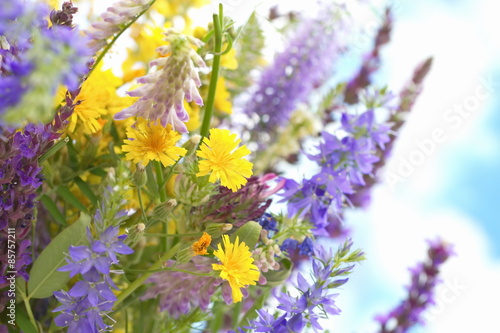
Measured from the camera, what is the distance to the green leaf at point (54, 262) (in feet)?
1.37

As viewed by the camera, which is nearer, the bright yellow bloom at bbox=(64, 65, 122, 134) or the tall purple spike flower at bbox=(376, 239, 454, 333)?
the bright yellow bloom at bbox=(64, 65, 122, 134)

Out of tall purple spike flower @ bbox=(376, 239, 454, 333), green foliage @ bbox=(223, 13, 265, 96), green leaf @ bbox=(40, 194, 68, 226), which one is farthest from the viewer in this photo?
tall purple spike flower @ bbox=(376, 239, 454, 333)

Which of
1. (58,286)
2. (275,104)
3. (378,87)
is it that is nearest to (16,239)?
(58,286)

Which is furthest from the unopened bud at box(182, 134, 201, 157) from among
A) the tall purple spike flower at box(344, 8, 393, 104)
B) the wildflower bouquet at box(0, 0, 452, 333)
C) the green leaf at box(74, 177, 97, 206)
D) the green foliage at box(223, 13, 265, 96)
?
the tall purple spike flower at box(344, 8, 393, 104)

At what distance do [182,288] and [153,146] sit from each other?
135 millimetres

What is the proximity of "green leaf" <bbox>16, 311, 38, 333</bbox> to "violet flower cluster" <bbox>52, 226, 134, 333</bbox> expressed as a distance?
3 centimetres

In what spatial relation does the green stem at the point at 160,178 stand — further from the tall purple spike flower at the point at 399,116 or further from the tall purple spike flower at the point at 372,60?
the tall purple spike flower at the point at 372,60

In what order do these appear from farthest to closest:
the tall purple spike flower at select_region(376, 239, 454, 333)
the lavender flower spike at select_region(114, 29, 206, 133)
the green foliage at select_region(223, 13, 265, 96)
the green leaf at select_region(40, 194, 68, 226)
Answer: the tall purple spike flower at select_region(376, 239, 454, 333) → the green foliage at select_region(223, 13, 265, 96) → the green leaf at select_region(40, 194, 68, 226) → the lavender flower spike at select_region(114, 29, 206, 133)

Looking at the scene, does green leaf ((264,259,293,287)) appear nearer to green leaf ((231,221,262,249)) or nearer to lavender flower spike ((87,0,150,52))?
green leaf ((231,221,262,249))

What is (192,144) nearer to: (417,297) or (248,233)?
(248,233)

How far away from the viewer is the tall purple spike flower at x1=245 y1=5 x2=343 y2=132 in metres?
0.85

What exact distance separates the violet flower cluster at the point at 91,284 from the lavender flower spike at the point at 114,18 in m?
0.13

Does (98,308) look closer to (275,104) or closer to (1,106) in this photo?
(1,106)

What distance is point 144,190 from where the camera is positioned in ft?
1.48
